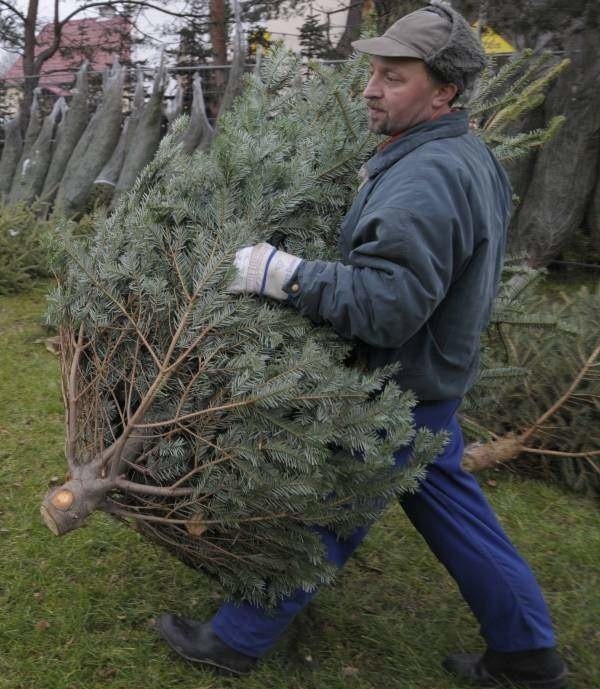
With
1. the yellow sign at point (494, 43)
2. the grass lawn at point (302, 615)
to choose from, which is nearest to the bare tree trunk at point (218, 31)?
the yellow sign at point (494, 43)

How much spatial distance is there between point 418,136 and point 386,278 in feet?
1.51

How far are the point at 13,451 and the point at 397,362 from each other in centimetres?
274

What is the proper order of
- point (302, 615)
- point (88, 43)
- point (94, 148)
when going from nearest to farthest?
point (302, 615) → point (94, 148) → point (88, 43)

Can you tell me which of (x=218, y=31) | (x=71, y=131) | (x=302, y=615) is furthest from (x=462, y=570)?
(x=218, y=31)

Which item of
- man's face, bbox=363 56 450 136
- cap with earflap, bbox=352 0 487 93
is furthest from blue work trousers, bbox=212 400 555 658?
cap with earflap, bbox=352 0 487 93

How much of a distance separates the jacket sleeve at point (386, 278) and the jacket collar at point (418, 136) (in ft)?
0.75

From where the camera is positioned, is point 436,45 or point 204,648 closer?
point 436,45

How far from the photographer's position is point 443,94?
7.25ft

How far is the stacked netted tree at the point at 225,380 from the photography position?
212 cm

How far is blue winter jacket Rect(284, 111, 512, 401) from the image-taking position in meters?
2.00

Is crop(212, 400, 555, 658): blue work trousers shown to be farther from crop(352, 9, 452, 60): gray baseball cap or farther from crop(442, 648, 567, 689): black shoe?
crop(352, 9, 452, 60): gray baseball cap

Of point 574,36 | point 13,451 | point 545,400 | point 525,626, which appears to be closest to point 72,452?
point 525,626

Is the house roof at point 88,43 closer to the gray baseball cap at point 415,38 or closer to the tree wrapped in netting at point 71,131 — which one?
the tree wrapped in netting at point 71,131

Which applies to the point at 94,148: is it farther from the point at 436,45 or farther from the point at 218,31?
the point at 436,45
